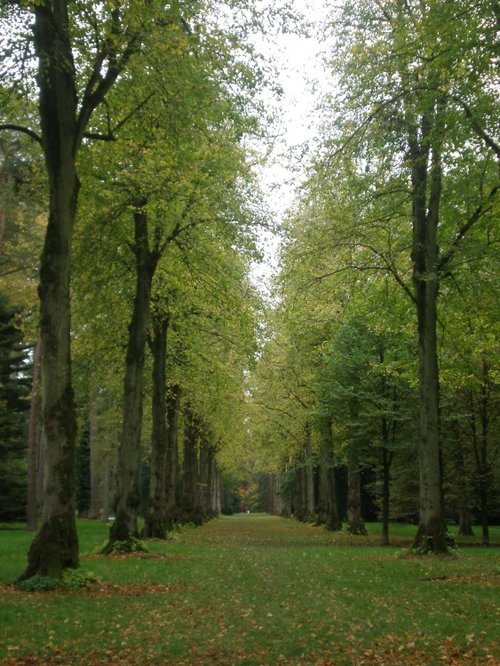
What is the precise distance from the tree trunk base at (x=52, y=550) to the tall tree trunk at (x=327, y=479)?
63.2ft

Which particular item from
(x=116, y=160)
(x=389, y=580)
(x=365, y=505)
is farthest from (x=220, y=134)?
(x=365, y=505)

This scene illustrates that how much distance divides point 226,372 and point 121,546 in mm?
9822

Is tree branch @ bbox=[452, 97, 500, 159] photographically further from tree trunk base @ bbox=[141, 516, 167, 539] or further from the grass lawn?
tree trunk base @ bbox=[141, 516, 167, 539]

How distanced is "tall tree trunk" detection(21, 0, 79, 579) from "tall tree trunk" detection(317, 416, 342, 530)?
19.3 metres

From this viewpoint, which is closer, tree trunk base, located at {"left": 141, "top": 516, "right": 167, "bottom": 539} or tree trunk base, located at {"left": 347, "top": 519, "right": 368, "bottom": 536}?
tree trunk base, located at {"left": 141, "top": 516, "right": 167, "bottom": 539}

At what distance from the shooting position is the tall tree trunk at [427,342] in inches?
637

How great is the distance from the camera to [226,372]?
25.9 meters

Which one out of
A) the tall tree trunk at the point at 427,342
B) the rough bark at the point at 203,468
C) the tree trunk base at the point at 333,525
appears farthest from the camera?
the rough bark at the point at 203,468

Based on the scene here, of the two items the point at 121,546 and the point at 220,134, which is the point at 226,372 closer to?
the point at 121,546

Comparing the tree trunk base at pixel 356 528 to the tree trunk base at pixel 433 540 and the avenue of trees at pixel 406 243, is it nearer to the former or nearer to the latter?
the avenue of trees at pixel 406 243

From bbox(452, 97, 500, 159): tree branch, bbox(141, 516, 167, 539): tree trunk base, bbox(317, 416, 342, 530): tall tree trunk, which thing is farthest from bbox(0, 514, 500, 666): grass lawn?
bbox(317, 416, 342, 530): tall tree trunk

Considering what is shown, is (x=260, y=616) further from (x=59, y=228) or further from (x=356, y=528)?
(x=356, y=528)

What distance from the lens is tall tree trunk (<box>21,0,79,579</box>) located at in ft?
34.8

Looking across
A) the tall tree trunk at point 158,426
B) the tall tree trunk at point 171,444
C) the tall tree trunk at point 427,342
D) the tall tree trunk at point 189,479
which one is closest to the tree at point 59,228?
the tall tree trunk at point 427,342
